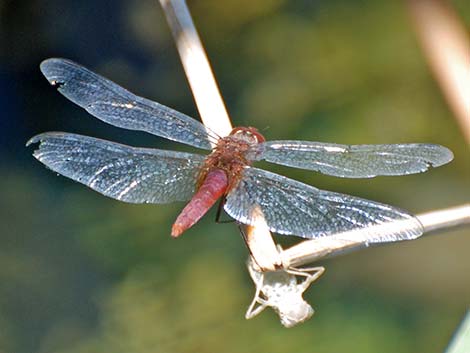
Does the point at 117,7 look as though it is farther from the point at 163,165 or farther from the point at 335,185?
the point at 163,165

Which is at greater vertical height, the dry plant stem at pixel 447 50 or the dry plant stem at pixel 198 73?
the dry plant stem at pixel 198 73

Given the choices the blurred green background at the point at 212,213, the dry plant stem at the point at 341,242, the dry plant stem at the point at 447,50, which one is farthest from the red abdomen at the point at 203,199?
the blurred green background at the point at 212,213

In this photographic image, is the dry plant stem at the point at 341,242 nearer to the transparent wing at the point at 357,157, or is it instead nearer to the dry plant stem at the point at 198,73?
the transparent wing at the point at 357,157

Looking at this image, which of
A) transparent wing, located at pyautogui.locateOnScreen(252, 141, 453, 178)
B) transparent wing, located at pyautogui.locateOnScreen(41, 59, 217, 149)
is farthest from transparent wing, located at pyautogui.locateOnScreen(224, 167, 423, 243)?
transparent wing, located at pyautogui.locateOnScreen(41, 59, 217, 149)

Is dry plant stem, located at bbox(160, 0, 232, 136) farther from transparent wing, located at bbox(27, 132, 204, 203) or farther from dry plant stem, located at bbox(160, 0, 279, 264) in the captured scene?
transparent wing, located at bbox(27, 132, 204, 203)

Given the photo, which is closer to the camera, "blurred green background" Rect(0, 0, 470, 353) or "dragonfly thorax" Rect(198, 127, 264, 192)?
"dragonfly thorax" Rect(198, 127, 264, 192)

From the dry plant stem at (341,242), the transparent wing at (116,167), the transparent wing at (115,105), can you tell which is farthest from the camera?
the transparent wing at (115,105)

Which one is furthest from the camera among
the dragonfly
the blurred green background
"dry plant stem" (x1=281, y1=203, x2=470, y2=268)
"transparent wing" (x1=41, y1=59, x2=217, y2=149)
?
the blurred green background

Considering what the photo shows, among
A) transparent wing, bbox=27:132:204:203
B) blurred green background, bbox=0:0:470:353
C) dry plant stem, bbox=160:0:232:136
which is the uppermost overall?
dry plant stem, bbox=160:0:232:136
